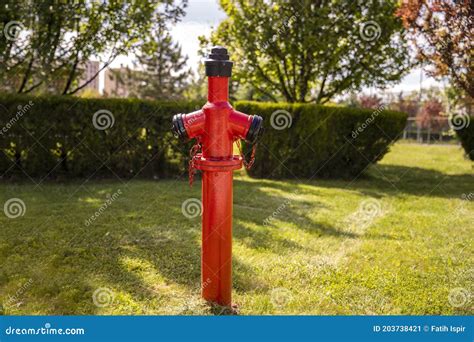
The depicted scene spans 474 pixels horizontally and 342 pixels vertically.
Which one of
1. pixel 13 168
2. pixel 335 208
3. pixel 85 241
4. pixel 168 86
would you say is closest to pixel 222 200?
pixel 85 241

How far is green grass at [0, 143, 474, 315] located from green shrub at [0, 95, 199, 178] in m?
1.06

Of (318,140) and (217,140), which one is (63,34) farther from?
(217,140)

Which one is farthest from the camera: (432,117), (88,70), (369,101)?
(369,101)

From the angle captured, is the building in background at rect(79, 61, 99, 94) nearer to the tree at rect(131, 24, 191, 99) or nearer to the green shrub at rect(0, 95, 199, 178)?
the green shrub at rect(0, 95, 199, 178)

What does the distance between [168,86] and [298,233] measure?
35.2 metres

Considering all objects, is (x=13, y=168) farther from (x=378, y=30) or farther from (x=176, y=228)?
(x=378, y=30)

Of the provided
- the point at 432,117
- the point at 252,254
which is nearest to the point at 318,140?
the point at 252,254

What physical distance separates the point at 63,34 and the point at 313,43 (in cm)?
705

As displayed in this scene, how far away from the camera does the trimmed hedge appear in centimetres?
948

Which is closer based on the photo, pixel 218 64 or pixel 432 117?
pixel 218 64

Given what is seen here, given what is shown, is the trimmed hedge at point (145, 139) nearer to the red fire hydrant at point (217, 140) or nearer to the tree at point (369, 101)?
the red fire hydrant at point (217, 140)

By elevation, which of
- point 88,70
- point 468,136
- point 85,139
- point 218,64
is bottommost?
point 85,139

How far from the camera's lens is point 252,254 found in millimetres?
5035

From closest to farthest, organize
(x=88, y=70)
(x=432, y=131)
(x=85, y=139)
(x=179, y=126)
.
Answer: (x=179, y=126)
(x=85, y=139)
(x=88, y=70)
(x=432, y=131)
